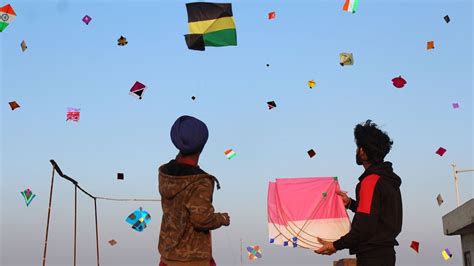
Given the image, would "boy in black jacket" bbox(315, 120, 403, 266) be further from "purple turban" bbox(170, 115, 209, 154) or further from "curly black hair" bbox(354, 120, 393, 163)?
"purple turban" bbox(170, 115, 209, 154)

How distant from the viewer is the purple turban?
3939 mm

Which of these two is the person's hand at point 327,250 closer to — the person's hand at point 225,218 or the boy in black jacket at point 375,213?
the boy in black jacket at point 375,213

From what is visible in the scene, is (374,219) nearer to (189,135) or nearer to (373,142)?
(373,142)

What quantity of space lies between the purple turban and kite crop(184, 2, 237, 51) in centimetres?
328

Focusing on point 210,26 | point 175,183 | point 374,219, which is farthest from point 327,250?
point 210,26

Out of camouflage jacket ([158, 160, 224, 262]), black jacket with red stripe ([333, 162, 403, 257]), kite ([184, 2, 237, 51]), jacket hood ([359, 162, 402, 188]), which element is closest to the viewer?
camouflage jacket ([158, 160, 224, 262])

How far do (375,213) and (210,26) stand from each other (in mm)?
3712

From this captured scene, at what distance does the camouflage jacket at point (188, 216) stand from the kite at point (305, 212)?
2.25 m

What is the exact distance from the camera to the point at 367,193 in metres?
4.36

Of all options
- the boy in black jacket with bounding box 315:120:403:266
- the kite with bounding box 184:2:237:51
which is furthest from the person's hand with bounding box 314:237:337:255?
the kite with bounding box 184:2:237:51

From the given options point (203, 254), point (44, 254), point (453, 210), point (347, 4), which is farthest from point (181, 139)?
point (453, 210)

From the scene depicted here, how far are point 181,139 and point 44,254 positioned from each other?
17.0 ft

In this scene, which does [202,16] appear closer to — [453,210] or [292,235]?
[292,235]

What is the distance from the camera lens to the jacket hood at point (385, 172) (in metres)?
4.44
